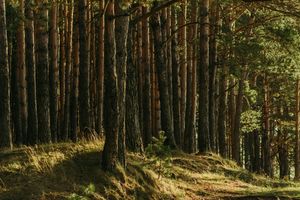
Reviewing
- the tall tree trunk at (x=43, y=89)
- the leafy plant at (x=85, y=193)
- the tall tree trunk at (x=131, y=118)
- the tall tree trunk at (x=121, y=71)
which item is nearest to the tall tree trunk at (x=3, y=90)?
the tall tree trunk at (x=43, y=89)

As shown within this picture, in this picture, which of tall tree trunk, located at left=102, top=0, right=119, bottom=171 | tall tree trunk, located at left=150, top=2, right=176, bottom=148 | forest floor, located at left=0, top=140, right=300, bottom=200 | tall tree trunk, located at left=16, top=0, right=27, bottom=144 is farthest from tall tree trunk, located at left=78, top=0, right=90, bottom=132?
tall tree trunk, located at left=102, top=0, right=119, bottom=171

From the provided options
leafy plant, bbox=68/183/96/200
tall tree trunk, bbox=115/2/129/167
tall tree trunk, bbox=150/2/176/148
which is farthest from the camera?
tall tree trunk, bbox=150/2/176/148

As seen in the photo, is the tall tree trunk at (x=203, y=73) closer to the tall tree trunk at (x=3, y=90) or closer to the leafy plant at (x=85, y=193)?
the tall tree trunk at (x=3, y=90)

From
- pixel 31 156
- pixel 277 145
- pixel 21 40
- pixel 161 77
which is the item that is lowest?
pixel 277 145

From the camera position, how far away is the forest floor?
758 centimetres

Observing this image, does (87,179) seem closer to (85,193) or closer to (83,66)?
(85,193)

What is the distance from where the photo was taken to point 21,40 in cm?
1430

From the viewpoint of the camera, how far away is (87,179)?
27.0 feet

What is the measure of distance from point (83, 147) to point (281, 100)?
20.3m

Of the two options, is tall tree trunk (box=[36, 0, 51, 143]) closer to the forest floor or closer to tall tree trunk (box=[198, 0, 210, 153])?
the forest floor

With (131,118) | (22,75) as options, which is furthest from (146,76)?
(131,118)

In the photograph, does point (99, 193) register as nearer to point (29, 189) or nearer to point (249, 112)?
point (29, 189)

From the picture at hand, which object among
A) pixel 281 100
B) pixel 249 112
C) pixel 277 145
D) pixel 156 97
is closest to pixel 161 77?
pixel 156 97

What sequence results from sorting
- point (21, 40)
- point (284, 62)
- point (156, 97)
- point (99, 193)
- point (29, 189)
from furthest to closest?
1. point (156, 97)
2. point (284, 62)
3. point (21, 40)
4. point (99, 193)
5. point (29, 189)
